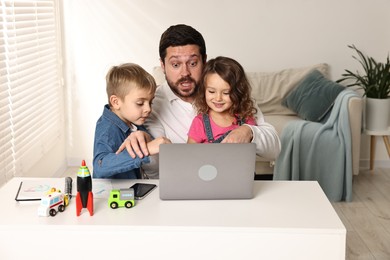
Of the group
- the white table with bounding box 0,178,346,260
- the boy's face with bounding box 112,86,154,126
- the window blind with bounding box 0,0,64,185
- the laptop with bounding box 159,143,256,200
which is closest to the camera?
the white table with bounding box 0,178,346,260

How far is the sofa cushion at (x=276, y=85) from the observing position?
4402mm

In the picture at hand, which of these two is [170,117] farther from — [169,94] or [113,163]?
Result: [113,163]

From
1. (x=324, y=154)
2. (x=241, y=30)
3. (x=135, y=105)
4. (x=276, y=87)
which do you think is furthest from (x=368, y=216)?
(x=135, y=105)

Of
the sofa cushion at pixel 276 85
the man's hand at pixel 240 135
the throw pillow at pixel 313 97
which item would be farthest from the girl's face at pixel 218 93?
the sofa cushion at pixel 276 85

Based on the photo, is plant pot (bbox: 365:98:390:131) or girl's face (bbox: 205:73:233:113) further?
plant pot (bbox: 365:98:390:131)

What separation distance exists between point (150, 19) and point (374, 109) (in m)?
1.79

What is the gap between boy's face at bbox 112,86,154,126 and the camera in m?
2.19

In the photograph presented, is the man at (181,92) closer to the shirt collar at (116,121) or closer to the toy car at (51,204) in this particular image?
the shirt collar at (116,121)

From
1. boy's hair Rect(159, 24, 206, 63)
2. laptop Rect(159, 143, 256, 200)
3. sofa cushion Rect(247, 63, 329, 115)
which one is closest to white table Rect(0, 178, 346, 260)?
laptop Rect(159, 143, 256, 200)

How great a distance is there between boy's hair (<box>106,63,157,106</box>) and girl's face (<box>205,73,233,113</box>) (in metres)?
0.21

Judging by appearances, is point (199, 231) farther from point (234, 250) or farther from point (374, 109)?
point (374, 109)

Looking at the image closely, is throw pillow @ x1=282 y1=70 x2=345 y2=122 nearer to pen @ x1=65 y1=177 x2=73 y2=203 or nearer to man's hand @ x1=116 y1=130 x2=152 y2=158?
man's hand @ x1=116 y1=130 x2=152 y2=158

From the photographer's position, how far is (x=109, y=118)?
A: 2213 millimetres

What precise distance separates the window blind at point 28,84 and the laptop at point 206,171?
171 cm
